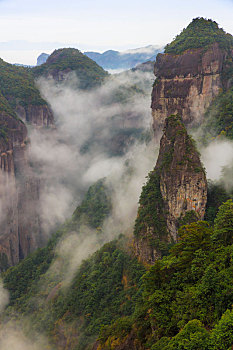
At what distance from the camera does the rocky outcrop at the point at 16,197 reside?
3219 inches

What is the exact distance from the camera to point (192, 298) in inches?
776

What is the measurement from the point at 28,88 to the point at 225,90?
239 ft

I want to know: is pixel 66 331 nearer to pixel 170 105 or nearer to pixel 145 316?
pixel 145 316

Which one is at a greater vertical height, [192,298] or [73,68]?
[73,68]

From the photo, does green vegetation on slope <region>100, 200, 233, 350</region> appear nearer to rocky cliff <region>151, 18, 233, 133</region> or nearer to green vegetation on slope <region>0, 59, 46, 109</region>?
rocky cliff <region>151, 18, 233, 133</region>

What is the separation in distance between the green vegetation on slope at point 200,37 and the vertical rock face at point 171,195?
94.8ft

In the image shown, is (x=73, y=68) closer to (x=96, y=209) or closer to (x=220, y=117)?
(x=96, y=209)

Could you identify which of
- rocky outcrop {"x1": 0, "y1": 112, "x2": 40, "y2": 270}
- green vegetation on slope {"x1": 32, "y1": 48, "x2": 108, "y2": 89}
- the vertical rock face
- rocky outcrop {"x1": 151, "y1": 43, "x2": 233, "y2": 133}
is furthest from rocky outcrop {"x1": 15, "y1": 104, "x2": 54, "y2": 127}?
the vertical rock face

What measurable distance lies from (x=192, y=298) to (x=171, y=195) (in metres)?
23.2

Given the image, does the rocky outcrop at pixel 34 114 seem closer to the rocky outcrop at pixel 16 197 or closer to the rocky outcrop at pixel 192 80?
the rocky outcrop at pixel 16 197

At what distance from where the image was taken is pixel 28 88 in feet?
367

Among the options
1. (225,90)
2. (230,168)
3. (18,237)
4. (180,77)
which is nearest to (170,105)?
(180,77)

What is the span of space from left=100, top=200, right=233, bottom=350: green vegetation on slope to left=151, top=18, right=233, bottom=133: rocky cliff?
39.3 meters

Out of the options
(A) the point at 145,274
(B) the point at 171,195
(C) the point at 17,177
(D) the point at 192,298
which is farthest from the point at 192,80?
(C) the point at 17,177
